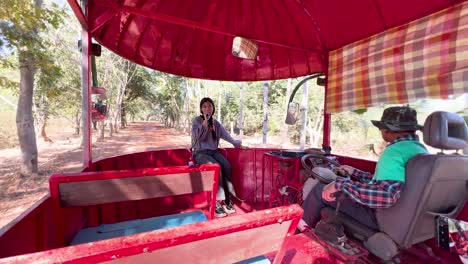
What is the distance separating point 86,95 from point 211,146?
1982mm

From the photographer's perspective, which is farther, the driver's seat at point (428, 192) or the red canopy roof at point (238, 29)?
the red canopy roof at point (238, 29)

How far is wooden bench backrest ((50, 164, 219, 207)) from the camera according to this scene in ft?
5.81

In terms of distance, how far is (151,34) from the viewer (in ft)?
12.5

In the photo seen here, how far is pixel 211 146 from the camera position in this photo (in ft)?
13.3

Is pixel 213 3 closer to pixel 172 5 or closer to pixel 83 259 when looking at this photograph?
pixel 172 5

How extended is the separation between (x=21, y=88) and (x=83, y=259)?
37.7ft

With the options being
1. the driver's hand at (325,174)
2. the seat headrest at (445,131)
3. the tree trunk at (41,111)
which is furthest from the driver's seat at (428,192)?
the tree trunk at (41,111)

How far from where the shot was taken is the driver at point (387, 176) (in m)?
1.59

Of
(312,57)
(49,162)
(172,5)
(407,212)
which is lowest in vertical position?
(49,162)

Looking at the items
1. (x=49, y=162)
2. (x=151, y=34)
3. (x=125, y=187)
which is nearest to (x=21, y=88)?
(x=49, y=162)

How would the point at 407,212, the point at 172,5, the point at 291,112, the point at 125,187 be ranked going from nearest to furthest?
the point at 407,212 < the point at 125,187 < the point at 172,5 < the point at 291,112

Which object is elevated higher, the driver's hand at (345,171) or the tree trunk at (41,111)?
the tree trunk at (41,111)

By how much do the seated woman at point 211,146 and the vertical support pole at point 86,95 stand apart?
5.14 feet

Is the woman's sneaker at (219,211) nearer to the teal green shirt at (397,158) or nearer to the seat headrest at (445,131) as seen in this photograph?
the teal green shirt at (397,158)
